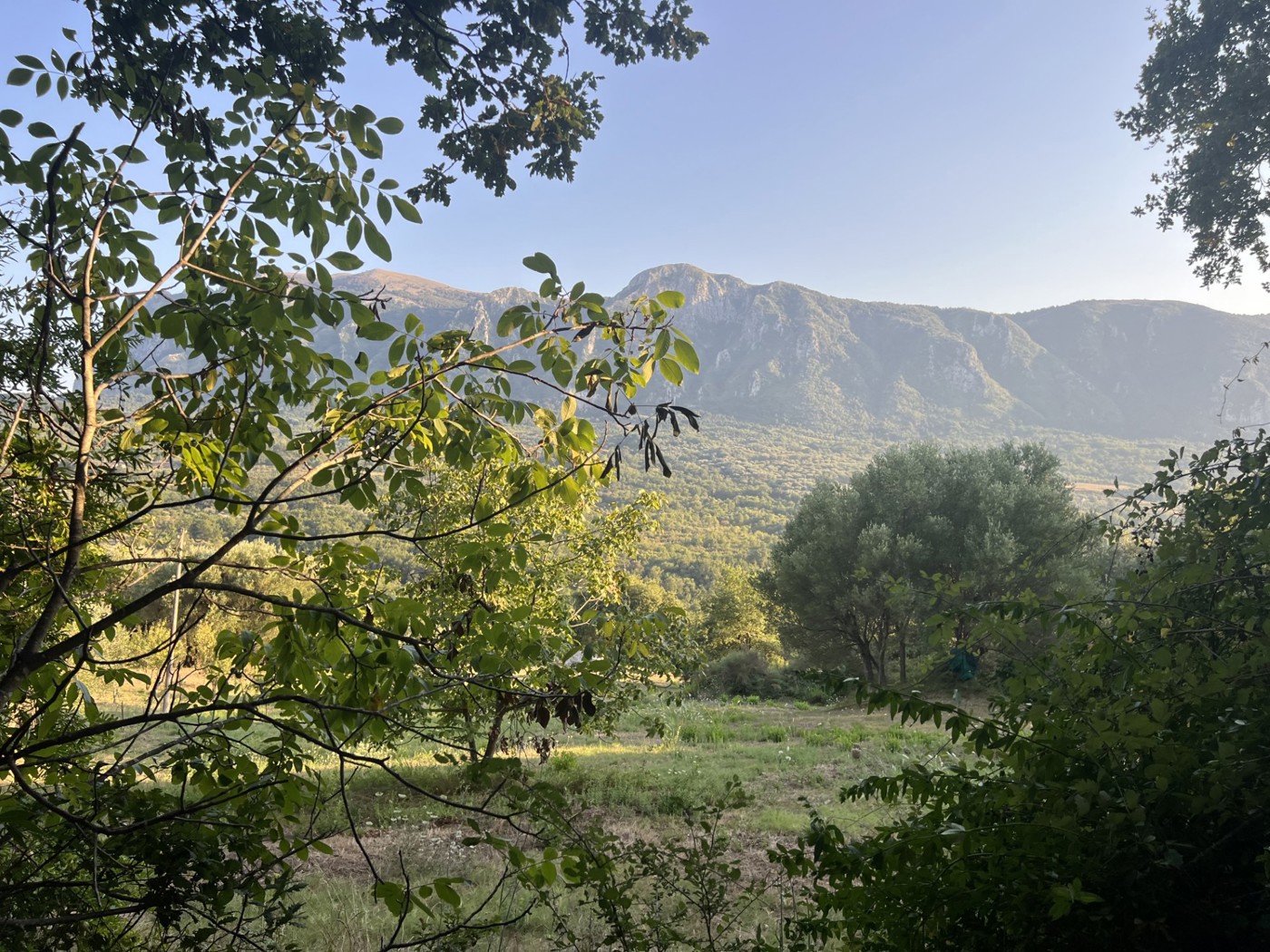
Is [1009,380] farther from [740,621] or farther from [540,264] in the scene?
[540,264]

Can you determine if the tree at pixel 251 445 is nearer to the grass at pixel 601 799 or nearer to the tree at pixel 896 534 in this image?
the grass at pixel 601 799

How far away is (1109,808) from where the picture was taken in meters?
1.93

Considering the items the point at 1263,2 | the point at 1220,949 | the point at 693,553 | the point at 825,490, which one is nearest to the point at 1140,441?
the point at 693,553

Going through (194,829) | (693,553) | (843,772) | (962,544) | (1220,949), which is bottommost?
(693,553)

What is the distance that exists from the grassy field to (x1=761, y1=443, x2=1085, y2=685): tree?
10.1m

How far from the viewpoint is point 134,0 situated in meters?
3.27

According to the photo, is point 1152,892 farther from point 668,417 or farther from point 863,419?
point 863,419

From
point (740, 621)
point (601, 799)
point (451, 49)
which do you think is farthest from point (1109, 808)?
point (740, 621)

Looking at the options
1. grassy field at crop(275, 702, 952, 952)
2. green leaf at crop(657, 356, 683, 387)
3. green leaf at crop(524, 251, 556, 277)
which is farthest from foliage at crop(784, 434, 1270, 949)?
green leaf at crop(524, 251, 556, 277)

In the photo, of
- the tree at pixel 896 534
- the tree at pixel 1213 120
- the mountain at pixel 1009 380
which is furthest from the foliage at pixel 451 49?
the mountain at pixel 1009 380

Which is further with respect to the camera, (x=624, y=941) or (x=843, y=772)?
(x=843, y=772)

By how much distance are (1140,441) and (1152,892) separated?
6434 inches

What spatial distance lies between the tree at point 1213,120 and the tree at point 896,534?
1658cm

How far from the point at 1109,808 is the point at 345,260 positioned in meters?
2.50
